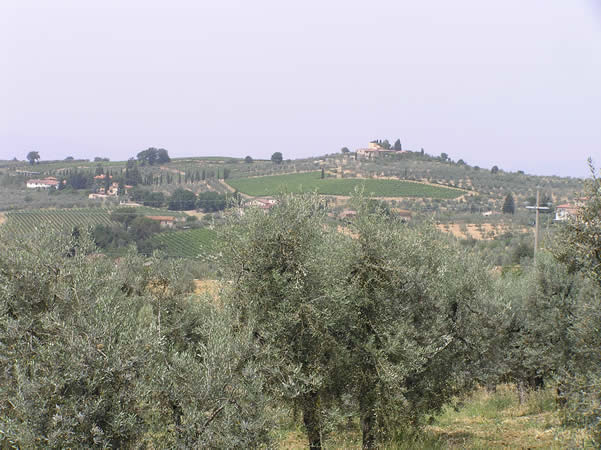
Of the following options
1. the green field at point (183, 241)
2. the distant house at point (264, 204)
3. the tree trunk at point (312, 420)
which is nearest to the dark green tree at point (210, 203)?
the green field at point (183, 241)

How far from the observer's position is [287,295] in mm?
9344

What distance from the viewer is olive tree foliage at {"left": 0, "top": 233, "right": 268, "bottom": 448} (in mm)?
6602

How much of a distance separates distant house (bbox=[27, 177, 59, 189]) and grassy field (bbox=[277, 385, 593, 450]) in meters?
86.9

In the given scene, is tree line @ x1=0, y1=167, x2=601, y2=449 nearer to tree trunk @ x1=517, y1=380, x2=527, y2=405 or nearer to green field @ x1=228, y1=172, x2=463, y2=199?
tree trunk @ x1=517, y1=380, x2=527, y2=405

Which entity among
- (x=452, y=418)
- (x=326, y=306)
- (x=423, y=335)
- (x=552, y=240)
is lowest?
(x=452, y=418)

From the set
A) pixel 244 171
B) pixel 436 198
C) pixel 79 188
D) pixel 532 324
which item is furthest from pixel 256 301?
pixel 244 171

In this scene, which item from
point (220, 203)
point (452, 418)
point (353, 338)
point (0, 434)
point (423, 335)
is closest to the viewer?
point (0, 434)

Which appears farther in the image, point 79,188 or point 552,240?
point 79,188

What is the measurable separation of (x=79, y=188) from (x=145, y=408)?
96002mm

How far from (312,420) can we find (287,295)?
277 centimetres

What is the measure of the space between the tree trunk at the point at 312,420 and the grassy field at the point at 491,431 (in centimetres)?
43

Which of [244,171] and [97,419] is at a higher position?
[244,171]

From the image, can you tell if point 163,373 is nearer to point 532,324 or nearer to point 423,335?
point 423,335

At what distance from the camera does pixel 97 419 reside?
6.78 meters
